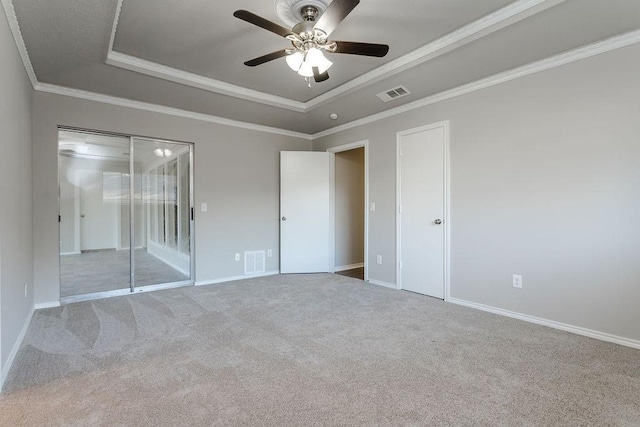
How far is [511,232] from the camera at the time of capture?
3.17 meters

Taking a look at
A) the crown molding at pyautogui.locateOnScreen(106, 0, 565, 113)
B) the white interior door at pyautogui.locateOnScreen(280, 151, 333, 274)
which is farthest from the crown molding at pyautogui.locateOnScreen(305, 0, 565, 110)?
the white interior door at pyautogui.locateOnScreen(280, 151, 333, 274)

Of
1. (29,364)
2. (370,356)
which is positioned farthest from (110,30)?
(370,356)

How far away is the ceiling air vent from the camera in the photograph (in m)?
3.72

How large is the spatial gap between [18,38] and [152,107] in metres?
1.65

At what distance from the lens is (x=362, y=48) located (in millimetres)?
2295

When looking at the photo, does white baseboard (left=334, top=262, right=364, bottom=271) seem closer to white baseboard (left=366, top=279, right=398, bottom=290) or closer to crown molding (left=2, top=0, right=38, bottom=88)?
white baseboard (left=366, top=279, right=398, bottom=290)

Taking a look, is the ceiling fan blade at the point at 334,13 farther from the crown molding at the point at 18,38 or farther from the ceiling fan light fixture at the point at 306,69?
the crown molding at the point at 18,38

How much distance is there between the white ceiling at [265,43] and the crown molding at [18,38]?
0.15 ft

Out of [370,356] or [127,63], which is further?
[127,63]

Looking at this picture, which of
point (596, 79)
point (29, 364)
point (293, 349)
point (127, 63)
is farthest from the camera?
point (127, 63)

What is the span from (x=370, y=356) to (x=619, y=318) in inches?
81.7

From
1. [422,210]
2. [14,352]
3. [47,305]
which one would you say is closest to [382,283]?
[422,210]

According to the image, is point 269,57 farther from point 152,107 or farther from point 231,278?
point 231,278

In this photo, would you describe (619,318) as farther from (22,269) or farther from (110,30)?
(22,269)
